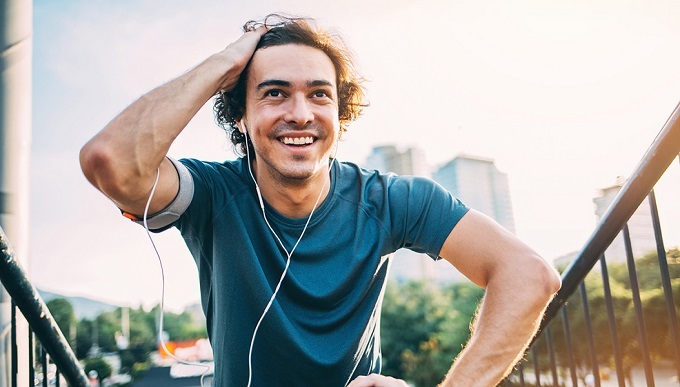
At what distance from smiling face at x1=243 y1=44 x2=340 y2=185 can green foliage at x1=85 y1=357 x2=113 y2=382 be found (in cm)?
4432

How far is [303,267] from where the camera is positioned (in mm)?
1766

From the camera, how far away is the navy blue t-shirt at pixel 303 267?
5.43ft

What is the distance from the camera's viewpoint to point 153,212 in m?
1.60

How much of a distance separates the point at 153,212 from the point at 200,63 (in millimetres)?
526

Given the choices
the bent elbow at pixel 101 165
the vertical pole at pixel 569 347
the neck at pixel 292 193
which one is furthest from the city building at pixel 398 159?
the bent elbow at pixel 101 165

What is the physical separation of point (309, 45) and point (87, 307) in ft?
237

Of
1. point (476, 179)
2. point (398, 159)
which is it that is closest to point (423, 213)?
point (476, 179)

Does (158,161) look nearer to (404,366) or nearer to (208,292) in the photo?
(208,292)

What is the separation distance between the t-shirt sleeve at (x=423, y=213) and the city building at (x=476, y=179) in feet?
189

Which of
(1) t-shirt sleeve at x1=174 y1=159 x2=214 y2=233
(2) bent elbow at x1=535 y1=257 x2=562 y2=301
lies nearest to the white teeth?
(1) t-shirt sleeve at x1=174 y1=159 x2=214 y2=233

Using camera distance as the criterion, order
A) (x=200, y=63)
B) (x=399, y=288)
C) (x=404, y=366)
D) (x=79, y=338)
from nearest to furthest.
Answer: (x=200, y=63) < (x=404, y=366) < (x=399, y=288) < (x=79, y=338)

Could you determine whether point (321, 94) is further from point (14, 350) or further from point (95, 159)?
point (14, 350)

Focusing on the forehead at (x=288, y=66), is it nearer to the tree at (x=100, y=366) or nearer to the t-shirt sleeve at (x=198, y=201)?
the t-shirt sleeve at (x=198, y=201)

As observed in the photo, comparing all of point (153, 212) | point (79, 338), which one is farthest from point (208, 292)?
point (79, 338)
